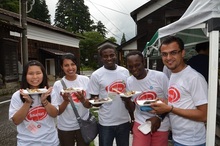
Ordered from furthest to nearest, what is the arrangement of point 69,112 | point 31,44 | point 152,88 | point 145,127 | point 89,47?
1. point 89,47
2. point 31,44
3. point 69,112
4. point 152,88
5. point 145,127

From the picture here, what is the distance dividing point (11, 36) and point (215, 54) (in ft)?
51.0

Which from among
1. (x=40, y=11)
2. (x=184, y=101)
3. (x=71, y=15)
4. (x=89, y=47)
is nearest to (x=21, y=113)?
(x=184, y=101)

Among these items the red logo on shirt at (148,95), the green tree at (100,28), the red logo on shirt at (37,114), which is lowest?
the red logo on shirt at (37,114)

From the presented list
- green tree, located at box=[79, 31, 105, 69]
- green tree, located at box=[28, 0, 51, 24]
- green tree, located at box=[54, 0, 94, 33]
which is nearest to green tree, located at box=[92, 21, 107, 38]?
green tree, located at box=[54, 0, 94, 33]

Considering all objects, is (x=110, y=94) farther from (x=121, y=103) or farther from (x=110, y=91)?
(x=121, y=103)

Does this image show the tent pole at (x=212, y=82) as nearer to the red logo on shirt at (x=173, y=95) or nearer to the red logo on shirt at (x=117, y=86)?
the red logo on shirt at (x=173, y=95)

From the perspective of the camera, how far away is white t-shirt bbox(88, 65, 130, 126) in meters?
3.00

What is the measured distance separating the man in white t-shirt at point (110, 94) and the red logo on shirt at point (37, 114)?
766 millimetres

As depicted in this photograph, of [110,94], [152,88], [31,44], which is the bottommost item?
[110,94]

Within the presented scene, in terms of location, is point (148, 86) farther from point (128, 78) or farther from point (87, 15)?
point (87, 15)

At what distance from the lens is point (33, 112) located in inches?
96.3

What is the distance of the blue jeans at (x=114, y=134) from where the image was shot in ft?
9.95

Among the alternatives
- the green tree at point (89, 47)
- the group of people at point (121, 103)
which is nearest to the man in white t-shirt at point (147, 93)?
the group of people at point (121, 103)

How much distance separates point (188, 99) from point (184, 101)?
1.7 inches
